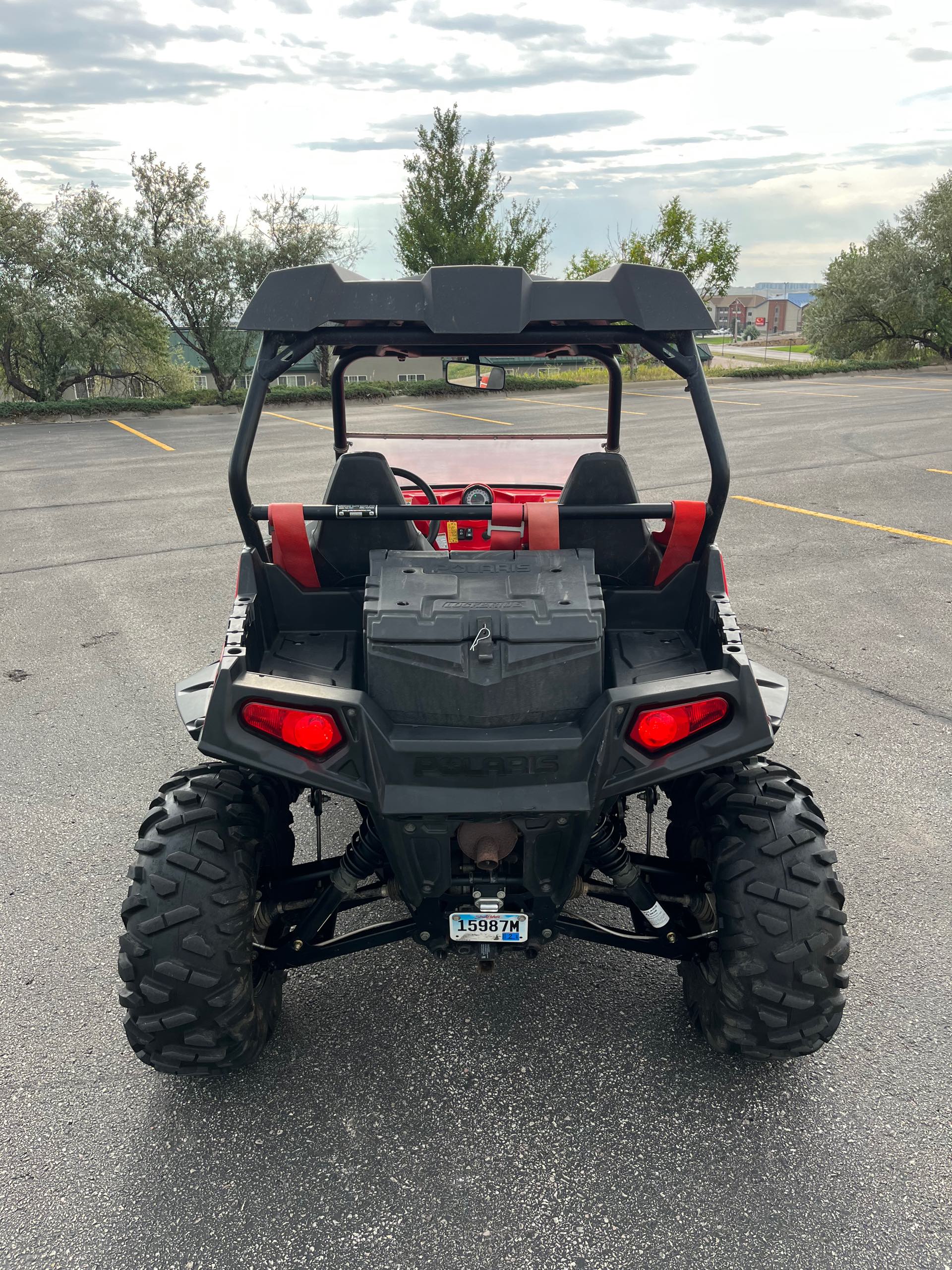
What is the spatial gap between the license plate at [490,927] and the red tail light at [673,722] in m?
0.52

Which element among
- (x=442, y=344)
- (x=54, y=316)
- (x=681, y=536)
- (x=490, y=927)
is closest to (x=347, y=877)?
(x=490, y=927)

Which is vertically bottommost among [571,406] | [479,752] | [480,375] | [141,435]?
[141,435]

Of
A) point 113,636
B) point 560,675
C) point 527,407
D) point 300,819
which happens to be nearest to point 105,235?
point 527,407

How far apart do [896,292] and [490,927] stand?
114 ft

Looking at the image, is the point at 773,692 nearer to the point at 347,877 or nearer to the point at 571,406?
the point at 347,877

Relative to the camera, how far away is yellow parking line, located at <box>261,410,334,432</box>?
17.0 m

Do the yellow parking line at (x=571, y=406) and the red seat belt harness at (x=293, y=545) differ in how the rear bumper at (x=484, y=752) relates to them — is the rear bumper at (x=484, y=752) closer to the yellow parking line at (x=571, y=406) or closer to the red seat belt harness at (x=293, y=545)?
the red seat belt harness at (x=293, y=545)

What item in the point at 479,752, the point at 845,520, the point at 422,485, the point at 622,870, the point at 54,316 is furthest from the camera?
the point at 54,316

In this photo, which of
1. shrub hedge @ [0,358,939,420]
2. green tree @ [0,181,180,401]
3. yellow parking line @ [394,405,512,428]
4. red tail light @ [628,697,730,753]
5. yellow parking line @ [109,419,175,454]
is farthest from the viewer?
green tree @ [0,181,180,401]

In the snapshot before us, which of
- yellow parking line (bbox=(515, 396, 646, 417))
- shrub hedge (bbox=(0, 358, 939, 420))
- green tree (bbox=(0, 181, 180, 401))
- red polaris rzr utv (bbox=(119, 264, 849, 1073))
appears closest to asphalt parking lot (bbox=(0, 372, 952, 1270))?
red polaris rzr utv (bbox=(119, 264, 849, 1073))

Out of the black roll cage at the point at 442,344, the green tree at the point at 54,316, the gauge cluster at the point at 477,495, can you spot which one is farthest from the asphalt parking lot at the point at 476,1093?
the green tree at the point at 54,316

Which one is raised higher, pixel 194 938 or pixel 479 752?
pixel 479 752

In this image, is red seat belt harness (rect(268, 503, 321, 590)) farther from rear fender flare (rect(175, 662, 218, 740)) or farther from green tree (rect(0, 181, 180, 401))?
green tree (rect(0, 181, 180, 401))

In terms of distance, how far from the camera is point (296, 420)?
1831 centimetres
